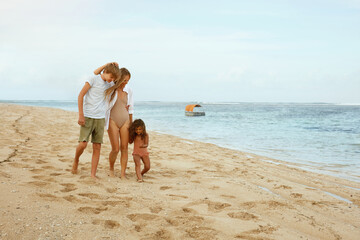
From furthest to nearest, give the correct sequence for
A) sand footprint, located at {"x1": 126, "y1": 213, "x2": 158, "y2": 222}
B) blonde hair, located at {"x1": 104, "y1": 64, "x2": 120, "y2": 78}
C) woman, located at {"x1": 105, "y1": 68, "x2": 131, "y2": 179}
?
woman, located at {"x1": 105, "y1": 68, "x2": 131, "y2": 179}, blonde hair, located at {"x1": 104, "y1": 64, "x2": 120, "y2": 78}, sand footprint, located at {"x1": 126, "y1": 213, "x2": 158, "y2": 222}

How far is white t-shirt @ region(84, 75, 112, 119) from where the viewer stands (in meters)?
3.89

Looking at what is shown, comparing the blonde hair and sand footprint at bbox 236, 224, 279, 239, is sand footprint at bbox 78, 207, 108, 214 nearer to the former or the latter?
sand footprint at bbox 236, 224, 279, 239

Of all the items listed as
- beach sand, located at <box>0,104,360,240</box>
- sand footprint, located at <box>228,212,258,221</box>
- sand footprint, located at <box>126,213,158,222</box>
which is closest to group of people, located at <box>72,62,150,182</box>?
beach sand, located at <box>0,104,360,240</box>

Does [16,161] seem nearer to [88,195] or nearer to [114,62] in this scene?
[88,195]

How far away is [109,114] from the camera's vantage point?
4.13 m

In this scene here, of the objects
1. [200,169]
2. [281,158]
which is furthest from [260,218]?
[281,158]

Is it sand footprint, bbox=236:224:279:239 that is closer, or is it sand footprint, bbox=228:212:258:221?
sand footprint, bbox=236:224:279:239

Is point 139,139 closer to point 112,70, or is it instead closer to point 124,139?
point 124,139

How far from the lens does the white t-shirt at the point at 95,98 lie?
12.8ft

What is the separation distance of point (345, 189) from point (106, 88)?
4.36 meters

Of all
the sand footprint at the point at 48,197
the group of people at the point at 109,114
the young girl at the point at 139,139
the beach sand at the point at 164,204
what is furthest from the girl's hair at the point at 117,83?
the sand footprint at the point at 48,197

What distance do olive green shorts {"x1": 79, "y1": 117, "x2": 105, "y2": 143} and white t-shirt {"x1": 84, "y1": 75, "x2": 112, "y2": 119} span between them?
0.25 feet

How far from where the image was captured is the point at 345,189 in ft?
15.8

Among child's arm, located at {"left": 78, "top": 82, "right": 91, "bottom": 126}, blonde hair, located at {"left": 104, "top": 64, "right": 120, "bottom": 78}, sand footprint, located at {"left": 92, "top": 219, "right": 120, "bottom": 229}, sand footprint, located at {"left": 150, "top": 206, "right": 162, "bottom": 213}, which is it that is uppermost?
blonde hair, located at {"left": 104, "top": 64, "right": 120, "bottom": 78}
